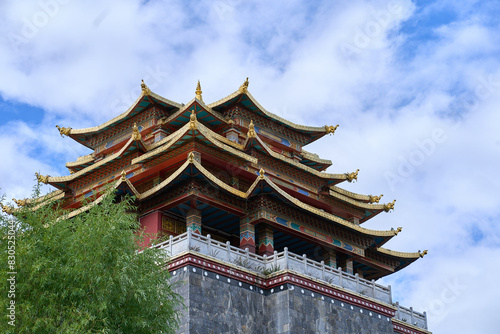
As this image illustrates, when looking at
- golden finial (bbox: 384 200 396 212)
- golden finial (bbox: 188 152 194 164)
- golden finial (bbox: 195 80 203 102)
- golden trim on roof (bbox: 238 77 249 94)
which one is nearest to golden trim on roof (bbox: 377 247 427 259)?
golden finial (bbox: 384 200 396 212)

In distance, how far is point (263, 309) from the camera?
97.4 ft

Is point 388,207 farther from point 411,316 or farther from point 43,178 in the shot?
point 43,178

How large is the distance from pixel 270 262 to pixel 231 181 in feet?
15.3

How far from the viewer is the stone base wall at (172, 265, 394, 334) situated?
27500 millimetres

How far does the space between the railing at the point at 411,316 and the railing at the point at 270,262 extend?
2241mm

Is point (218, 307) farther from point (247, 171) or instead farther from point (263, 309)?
point (247, 171)

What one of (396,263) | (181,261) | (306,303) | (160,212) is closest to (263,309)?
(306,303)

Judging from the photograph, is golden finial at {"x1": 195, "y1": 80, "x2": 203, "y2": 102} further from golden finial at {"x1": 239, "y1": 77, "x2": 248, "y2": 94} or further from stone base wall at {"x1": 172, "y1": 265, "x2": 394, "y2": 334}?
stone base wall at {"x1": 172, "y1": 265, "x2": 394, "y2": 334}

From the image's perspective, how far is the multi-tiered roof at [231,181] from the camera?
32.2 m

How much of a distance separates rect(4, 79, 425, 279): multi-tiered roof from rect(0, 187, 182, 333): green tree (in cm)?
842

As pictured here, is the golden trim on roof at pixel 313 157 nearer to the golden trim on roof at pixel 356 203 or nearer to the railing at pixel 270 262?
the golden trim on roof at pixel 356 203

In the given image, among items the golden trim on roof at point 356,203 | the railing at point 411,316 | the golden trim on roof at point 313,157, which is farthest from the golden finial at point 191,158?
the railing at point 411,316

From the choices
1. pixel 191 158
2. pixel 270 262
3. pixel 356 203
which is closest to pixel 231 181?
pixel 191 158

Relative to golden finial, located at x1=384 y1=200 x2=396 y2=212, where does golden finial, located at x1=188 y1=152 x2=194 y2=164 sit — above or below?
below
